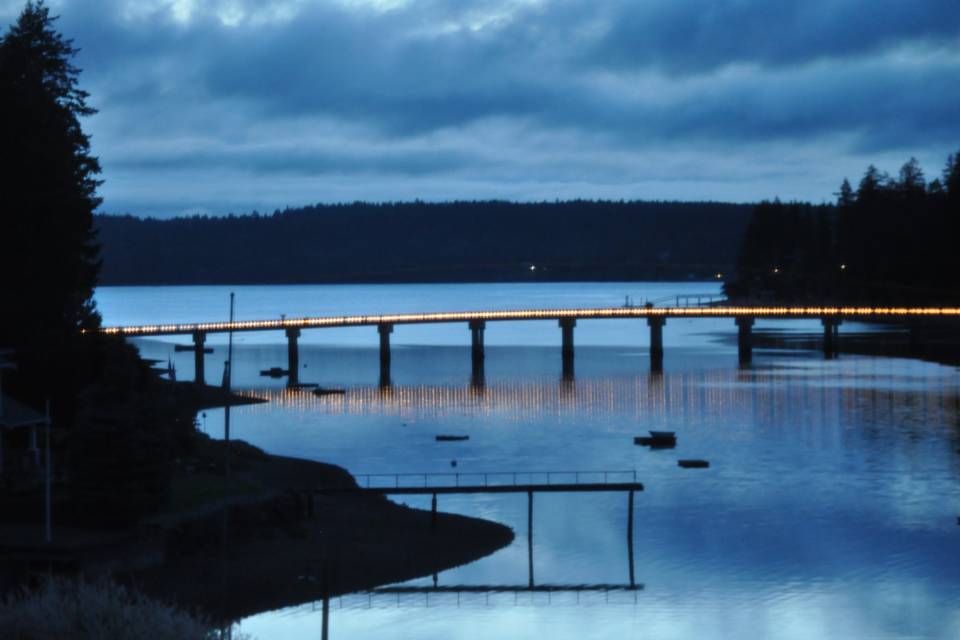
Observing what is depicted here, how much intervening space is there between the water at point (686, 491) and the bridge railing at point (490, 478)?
6.36 feet

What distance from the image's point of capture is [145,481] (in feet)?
136

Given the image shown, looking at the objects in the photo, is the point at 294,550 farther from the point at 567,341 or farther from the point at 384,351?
the point at 567,341

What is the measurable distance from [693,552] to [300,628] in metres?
16.3

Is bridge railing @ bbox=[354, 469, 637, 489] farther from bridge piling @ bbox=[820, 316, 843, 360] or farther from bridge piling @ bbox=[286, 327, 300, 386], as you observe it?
bridge piling @ bbox=[820, 316, 843, 360]

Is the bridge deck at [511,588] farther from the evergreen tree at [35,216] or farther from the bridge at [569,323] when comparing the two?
the bridge at [569,323]

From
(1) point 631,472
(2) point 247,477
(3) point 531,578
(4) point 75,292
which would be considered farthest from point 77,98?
(3) point 531,578

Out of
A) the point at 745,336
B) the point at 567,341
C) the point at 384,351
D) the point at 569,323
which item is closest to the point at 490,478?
the point at 384,351

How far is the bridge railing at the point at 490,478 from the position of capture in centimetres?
6128

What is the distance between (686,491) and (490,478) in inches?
363

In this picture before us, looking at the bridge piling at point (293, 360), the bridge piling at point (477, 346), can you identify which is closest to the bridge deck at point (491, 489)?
the bridge piling at point (293, 360)

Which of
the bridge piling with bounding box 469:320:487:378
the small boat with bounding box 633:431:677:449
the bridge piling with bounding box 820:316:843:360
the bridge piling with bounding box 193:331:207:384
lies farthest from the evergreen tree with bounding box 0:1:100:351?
the bridge piling with bounding box 820:316:843:360

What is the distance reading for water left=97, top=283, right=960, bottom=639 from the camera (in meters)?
40.7

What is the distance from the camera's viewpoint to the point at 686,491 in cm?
6094

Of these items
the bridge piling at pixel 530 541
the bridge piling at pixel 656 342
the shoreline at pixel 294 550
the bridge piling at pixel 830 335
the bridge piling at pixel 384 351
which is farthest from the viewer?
the bridge piling at pixel 830 335
